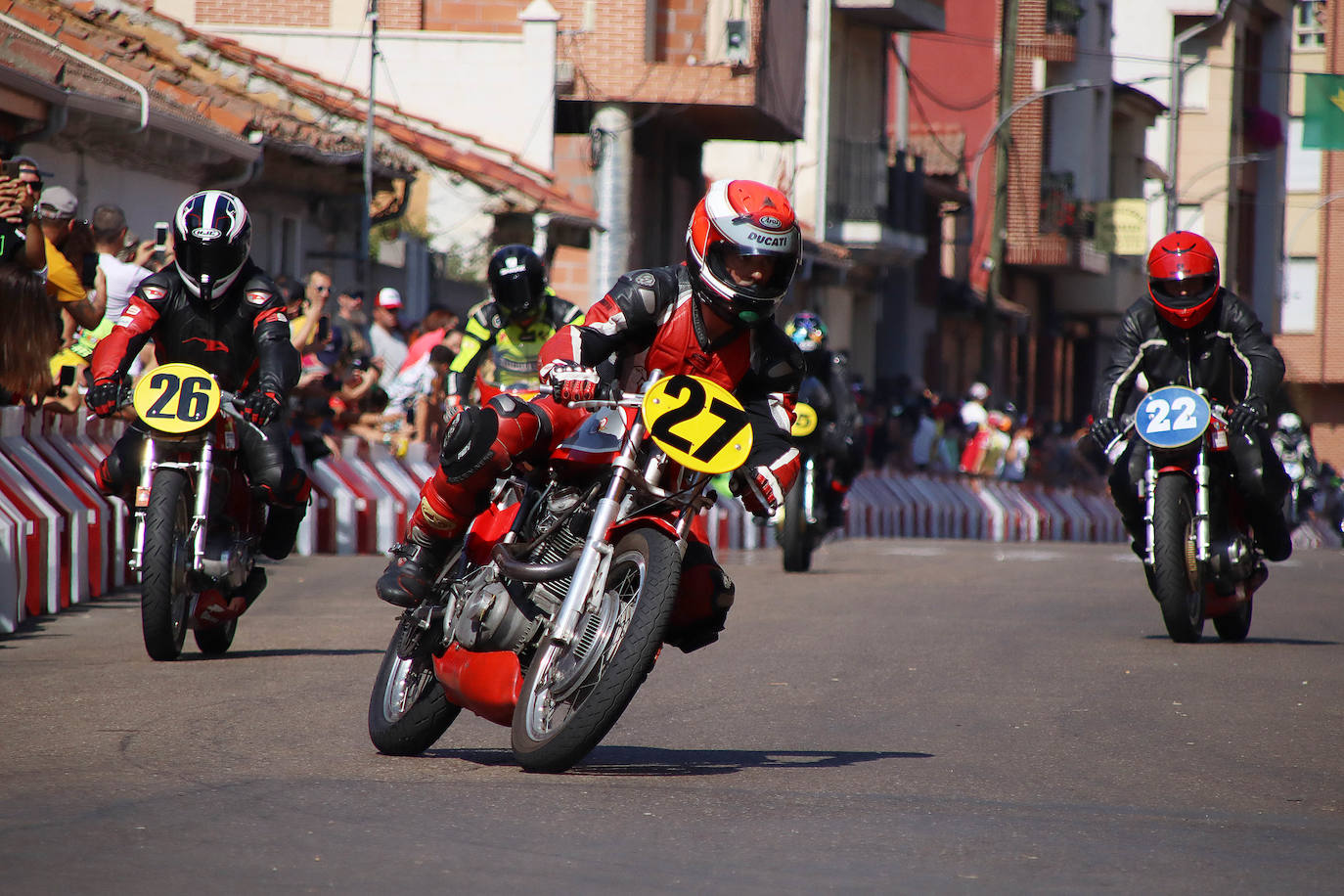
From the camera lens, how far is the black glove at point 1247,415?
A: 10891 millimetres

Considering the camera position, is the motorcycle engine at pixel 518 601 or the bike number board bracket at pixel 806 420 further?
the bike number board bracket at pixel 806 420

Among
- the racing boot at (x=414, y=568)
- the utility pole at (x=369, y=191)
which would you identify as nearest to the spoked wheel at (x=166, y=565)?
the racing boot at (x=414, y=568)

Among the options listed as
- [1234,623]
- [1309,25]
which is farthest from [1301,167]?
[1234,623]

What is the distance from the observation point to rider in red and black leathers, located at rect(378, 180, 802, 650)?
20.9ft

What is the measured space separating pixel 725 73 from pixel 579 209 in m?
3.66

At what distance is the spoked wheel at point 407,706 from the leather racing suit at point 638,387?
0.41 metres

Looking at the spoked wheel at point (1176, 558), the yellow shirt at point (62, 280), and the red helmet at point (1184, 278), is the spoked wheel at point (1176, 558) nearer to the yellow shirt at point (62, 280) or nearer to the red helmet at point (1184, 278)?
the red helmet at point (1184, 278)

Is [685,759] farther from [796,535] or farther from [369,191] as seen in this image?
[369,191]

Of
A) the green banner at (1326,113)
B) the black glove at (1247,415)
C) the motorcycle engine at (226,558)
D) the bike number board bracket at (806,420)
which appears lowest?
the motorcycle engine at (226,558)

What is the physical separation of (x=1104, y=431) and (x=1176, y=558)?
797mm

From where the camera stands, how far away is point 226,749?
6.69 m

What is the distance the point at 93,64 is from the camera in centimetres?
1947

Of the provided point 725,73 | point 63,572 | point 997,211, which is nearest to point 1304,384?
point 997,211

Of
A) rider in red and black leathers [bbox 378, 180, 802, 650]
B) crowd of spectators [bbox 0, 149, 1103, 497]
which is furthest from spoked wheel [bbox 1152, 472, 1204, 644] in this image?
rider in red and black leathers [bbox 378, 180, 802, 650]
